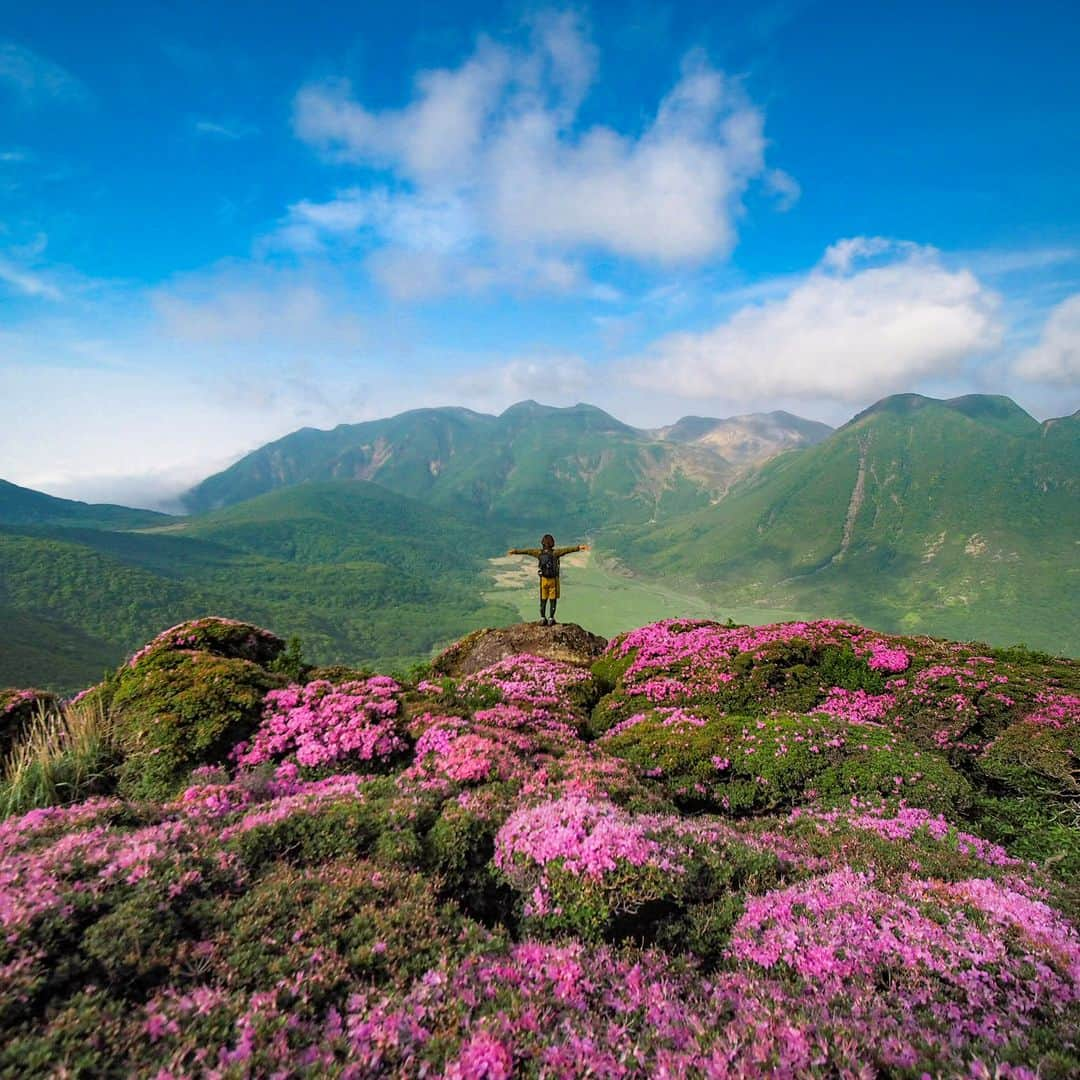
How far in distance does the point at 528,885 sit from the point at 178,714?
862 cm

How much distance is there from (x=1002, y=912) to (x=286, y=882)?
8.04 m

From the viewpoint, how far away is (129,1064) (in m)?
3.66

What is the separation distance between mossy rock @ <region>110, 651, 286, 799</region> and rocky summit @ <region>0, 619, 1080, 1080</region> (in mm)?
66

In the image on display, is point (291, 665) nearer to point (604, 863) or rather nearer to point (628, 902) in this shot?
point (604, 863)

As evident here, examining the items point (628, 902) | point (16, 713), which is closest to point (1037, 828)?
point (628, 902)

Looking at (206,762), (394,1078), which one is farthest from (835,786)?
(206,762)

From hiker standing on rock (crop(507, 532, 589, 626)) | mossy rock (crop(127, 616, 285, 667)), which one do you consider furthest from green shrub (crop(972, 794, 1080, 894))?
mossy rock (crop(127, 616, 285, 667))

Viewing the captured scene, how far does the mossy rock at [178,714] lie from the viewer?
33.6 feet

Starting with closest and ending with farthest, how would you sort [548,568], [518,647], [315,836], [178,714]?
[315,836] < [178,714] < [518,647] < [548,568]

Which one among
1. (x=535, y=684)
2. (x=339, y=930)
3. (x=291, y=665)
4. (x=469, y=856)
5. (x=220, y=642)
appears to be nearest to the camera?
(x=339, y=930)

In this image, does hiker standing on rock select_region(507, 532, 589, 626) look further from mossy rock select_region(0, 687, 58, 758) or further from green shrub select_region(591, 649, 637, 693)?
mossy rock select_region(0, 687, 58, 758)

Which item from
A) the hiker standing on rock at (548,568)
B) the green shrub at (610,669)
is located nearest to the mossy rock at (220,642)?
the hiker standing on rock at (548,568)

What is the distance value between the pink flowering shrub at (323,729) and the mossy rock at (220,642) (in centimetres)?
382

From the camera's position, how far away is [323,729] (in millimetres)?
11586
